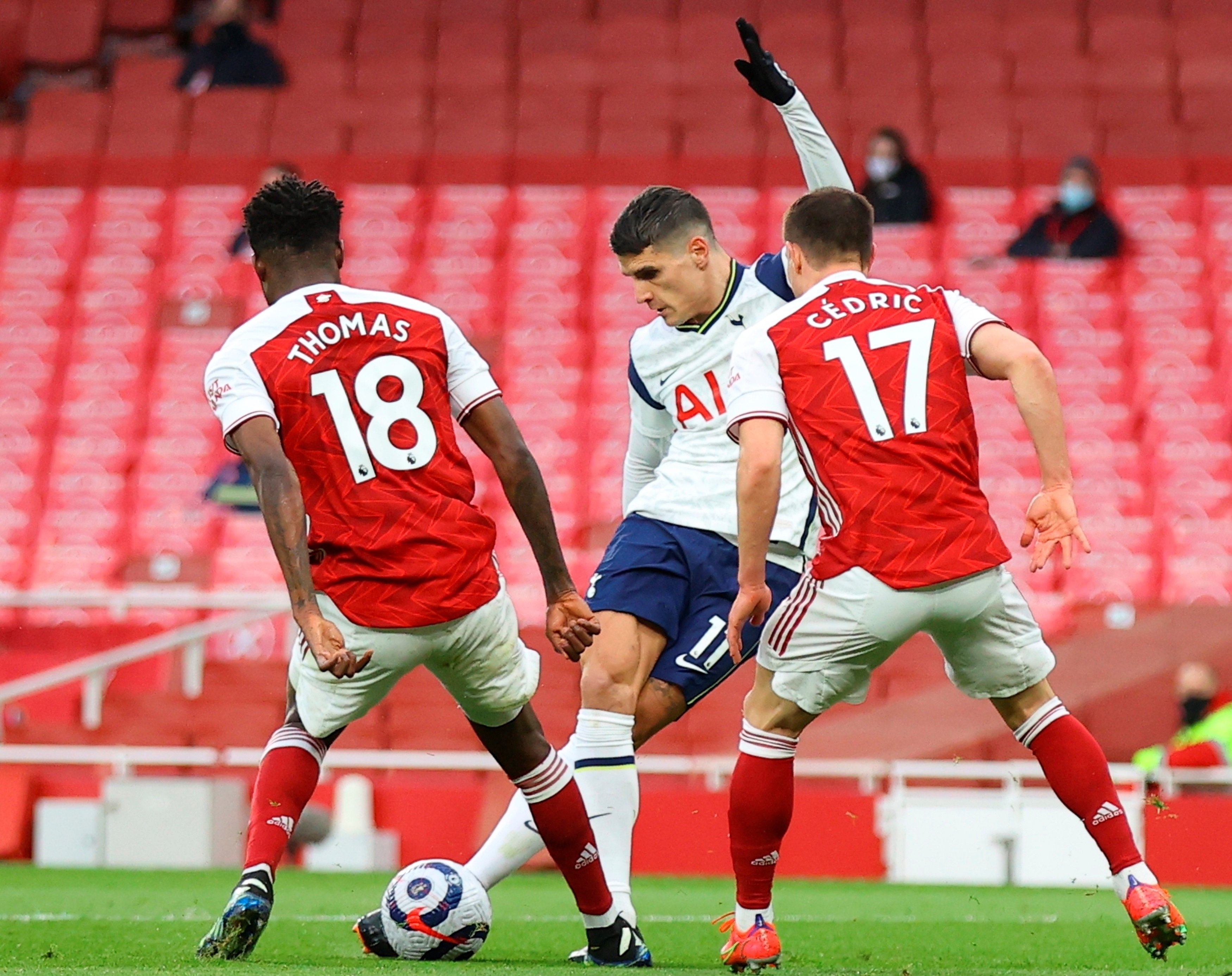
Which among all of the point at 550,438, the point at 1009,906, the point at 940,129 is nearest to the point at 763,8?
the point at 940,129

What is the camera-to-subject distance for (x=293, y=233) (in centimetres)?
446

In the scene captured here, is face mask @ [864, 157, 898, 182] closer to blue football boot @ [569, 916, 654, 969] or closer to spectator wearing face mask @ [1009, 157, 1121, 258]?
spectator wearing face mask @ [1009, 157, 1121, 258]

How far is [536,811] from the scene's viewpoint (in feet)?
15.1

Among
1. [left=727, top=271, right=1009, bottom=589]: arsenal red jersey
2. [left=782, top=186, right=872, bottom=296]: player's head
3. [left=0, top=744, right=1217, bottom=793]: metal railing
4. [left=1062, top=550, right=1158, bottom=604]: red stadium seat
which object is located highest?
[left=782, top=186, right=872, bottom=296]: player's head

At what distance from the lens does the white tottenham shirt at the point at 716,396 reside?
512 centimetres

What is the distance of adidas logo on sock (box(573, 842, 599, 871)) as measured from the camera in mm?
4582

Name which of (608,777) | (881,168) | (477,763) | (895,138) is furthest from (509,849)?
(881,168)

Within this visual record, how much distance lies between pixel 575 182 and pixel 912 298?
11525 mm

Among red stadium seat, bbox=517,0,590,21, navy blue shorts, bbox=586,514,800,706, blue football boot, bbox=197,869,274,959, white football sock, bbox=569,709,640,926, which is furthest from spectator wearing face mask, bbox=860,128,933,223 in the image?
blue football boot, bbox=197,869,274,959

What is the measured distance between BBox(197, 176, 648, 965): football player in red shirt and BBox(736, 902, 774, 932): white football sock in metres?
0.37

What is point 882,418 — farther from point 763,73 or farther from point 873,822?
point 873,822

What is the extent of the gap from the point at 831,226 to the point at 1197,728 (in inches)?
249

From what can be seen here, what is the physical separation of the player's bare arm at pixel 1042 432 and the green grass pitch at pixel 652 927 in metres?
1.05

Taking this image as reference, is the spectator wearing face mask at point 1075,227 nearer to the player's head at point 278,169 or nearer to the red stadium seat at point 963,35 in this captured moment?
the red stadium seat at point 963,35
